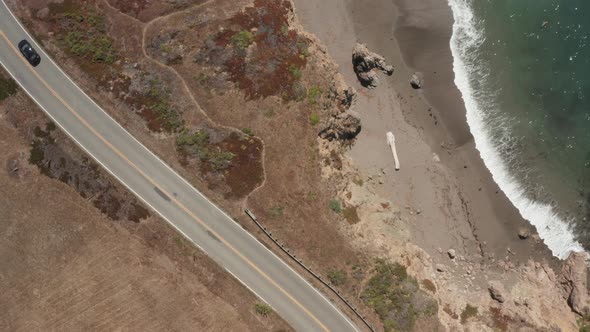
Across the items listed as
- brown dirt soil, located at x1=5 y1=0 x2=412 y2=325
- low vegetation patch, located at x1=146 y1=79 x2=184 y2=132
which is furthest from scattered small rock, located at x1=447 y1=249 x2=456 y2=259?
low vegetation patch, located at x1=146 y1=79 x2=184 y2=132

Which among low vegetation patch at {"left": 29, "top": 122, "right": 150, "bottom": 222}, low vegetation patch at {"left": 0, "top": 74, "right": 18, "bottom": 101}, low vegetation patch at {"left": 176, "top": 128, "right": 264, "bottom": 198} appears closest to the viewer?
low vegetation patch at {"left": 29, "top": 122, "right": 150, "bottom": 222}

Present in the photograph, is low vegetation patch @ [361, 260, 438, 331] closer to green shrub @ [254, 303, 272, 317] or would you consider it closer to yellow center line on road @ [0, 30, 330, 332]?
yellow center line on road @ [0, 30, 330, 332]

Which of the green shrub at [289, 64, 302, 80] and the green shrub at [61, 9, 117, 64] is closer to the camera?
the green shrub at [61, 9, 117, 64]

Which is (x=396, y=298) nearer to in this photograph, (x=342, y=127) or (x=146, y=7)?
(x=342, y=127)

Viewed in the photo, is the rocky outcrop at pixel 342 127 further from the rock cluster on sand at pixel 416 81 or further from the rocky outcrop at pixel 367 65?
the rock cluster on sand at pixel 416 81

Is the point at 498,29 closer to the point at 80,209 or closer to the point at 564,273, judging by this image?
the point at 564,273

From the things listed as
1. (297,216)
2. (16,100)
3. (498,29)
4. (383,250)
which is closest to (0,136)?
(16,100)

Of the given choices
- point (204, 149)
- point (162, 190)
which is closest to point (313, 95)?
point (204, 149)
